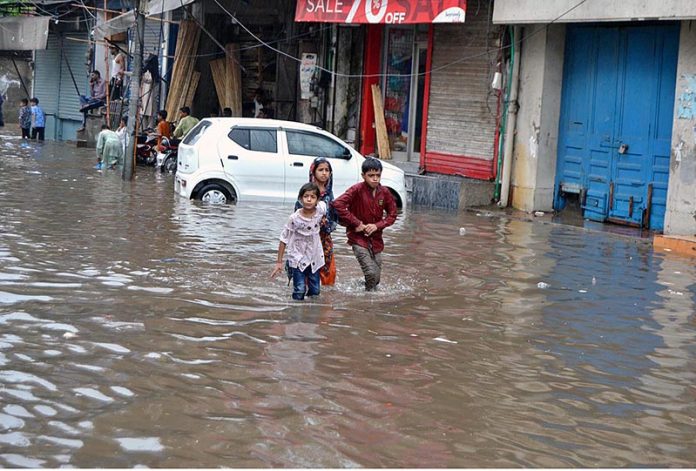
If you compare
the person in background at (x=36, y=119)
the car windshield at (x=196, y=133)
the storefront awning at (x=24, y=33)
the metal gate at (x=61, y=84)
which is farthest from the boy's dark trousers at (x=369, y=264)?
the metal gate at (x=61, y=84)

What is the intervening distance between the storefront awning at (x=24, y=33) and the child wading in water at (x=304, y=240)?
22.6 metres

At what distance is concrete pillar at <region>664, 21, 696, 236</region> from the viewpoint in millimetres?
15547

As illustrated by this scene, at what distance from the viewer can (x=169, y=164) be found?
2389 centimetres

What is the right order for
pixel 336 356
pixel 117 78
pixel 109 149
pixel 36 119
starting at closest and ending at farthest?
pixel 336 356 < pixel 109 149 < pixel 117 78 < pixel 36 119

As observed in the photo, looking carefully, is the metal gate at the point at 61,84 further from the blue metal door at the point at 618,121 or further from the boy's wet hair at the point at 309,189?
the boy's wet hair at the point at 309,189

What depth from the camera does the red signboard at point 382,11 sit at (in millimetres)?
19250

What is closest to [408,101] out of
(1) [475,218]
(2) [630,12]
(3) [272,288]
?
(1) [475,218]

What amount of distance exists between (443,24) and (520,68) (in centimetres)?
299

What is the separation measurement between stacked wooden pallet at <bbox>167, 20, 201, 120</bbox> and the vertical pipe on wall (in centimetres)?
1061

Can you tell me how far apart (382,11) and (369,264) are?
1163 centimetres

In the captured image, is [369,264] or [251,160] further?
[251,160]

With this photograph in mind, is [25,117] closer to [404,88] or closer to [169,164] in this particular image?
[169,164]

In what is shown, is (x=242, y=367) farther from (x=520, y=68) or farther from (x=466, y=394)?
(x=520, y=68)

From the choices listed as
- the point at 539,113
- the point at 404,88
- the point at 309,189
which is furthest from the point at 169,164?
the point at 309,189
